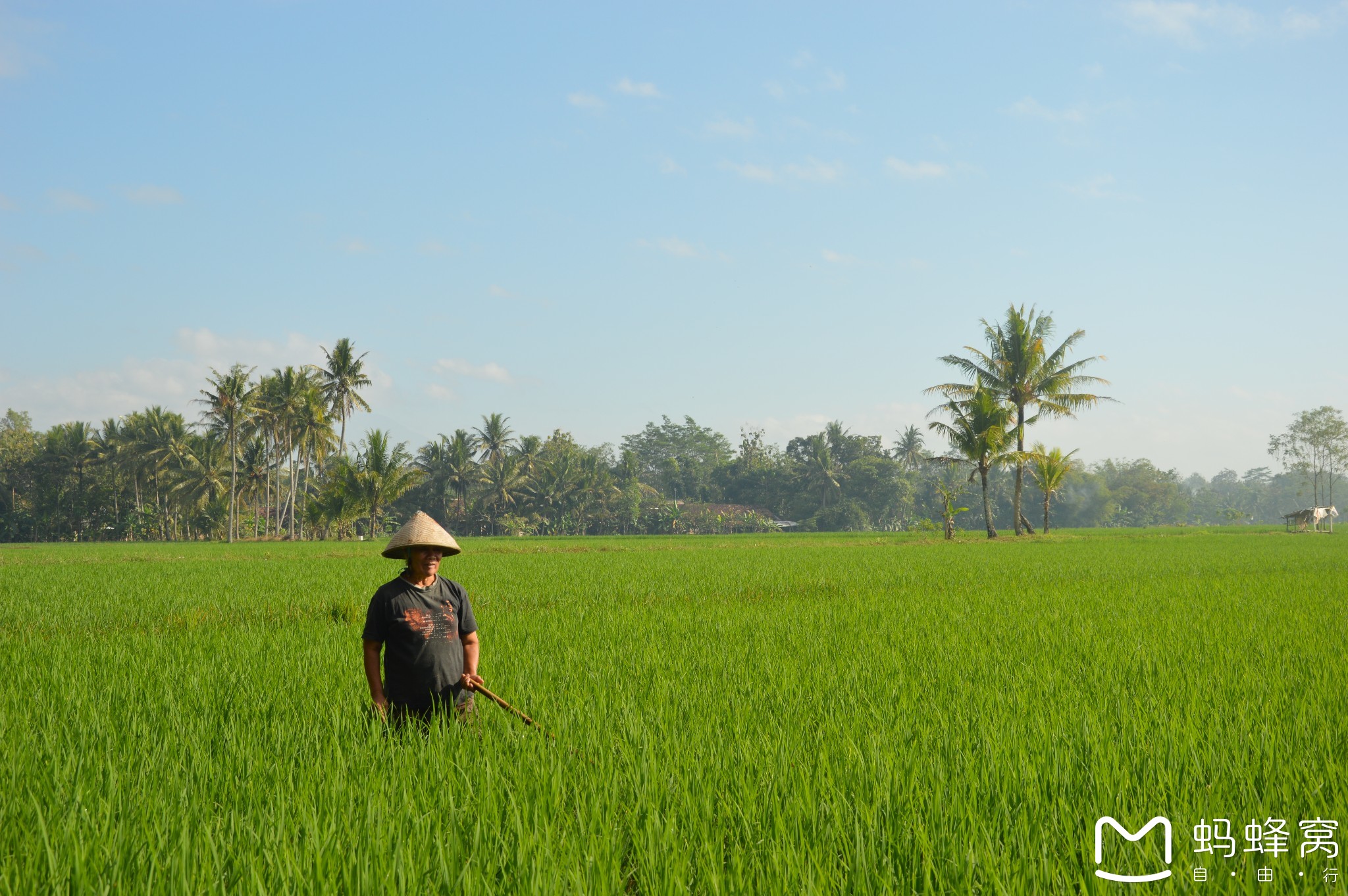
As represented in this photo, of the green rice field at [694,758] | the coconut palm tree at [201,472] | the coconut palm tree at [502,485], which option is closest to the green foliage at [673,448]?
the coconut palm tree at [502,485]

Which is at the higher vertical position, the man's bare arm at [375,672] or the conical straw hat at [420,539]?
the conical straw hat at [420,539]

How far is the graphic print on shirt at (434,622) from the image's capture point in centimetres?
288

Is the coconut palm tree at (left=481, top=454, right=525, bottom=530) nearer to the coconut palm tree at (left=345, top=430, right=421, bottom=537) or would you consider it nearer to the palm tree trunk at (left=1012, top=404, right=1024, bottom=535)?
the coconut palm tree at (left=345, top=430, right=421, bottom=537)

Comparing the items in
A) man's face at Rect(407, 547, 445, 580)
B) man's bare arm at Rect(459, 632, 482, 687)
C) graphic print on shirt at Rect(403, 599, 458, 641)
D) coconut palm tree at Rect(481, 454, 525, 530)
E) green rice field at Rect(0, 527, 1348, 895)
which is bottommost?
green rice field at Rect(0, 527, 1348, 895)

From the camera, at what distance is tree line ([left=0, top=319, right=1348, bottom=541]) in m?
27.8

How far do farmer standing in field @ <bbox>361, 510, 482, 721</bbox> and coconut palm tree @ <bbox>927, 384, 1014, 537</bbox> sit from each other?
960 inches

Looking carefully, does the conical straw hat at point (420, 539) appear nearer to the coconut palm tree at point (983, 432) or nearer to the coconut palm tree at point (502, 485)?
the coconut palm tree at point (983, 432)

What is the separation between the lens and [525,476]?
4775 centimetres

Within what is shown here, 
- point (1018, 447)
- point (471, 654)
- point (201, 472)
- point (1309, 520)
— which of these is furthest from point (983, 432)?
point (201, 472)

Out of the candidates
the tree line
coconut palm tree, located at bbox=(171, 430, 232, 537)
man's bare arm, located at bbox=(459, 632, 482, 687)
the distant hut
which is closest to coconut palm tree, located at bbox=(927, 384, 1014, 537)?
the tree line

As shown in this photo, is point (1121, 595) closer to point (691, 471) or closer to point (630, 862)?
point (630, 862)

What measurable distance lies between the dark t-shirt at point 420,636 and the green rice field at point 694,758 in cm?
19

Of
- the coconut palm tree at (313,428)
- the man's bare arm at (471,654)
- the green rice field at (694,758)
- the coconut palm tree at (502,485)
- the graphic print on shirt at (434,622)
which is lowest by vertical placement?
the green rice field at (694,758)

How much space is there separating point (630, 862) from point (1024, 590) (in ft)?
27.0
